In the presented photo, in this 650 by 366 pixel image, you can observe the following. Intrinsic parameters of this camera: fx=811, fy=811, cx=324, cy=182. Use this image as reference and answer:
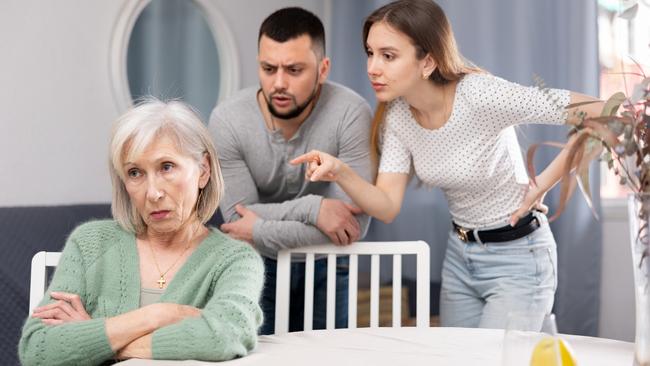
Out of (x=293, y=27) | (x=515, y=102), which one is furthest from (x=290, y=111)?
(x=515, y=102)

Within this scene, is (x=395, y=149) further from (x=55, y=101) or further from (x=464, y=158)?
(x=55, y=101)

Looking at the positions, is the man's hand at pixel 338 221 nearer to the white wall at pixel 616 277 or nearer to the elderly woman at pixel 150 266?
the elderly woman at pixel 150 266

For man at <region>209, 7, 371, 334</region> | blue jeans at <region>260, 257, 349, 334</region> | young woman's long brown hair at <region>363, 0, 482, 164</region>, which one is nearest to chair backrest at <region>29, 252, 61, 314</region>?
man at <region>209, 7, 371, 334</region>

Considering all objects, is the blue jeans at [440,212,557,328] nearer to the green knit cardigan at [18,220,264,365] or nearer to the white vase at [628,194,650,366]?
the green knit cardigan at [18,220,264,365]

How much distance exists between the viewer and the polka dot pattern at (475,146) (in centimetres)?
205

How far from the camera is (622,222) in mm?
3117

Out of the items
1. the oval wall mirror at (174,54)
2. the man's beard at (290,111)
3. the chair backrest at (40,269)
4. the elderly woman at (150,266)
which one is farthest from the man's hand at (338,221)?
the oval wall mirror at (174,54)

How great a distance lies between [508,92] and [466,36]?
1.55 meters

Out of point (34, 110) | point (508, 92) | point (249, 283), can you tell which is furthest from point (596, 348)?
point (34, 110)

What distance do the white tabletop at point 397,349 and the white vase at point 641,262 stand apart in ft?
0.59

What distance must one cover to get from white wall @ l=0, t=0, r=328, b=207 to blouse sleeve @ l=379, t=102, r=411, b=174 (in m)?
1.25

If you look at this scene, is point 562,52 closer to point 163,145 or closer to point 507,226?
point 507,226

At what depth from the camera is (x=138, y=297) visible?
1.60 meters

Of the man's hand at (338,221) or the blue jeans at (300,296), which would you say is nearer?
the man's hand at (338,221)
